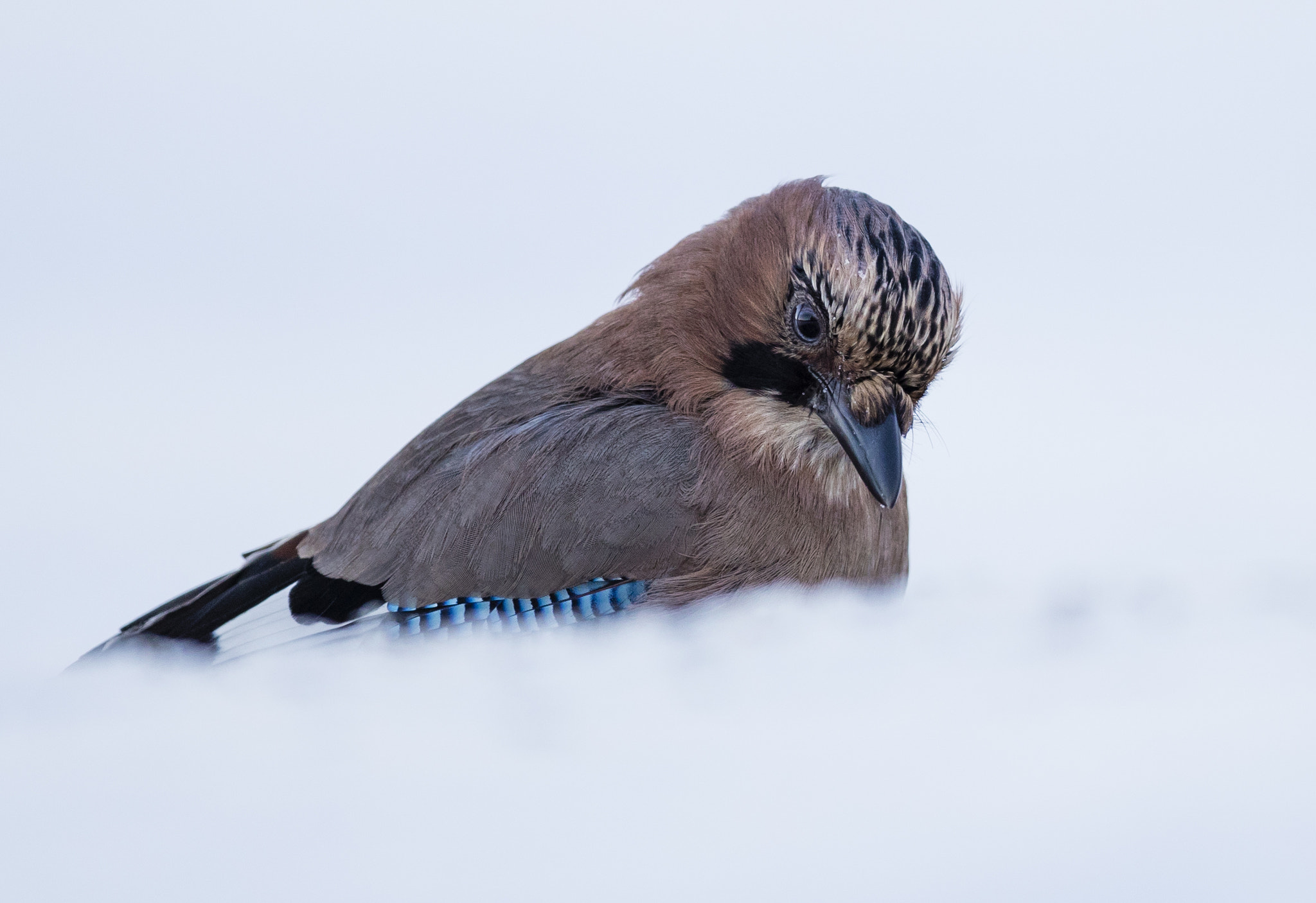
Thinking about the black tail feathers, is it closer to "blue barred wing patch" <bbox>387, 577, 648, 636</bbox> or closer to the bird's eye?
"blue barred wing patch" <bbox>387, 577, 648, 636</bbox>

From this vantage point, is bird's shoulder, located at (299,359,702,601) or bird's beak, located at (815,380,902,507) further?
bird's shoulder, located at (299,359,702,601)

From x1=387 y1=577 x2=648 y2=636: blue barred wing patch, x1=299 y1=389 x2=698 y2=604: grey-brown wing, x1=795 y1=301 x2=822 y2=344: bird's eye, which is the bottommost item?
x1=387 y1=577 x2=648 y2=636: blue barred wing patch

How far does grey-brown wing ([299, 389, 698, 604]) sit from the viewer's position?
2.39 meters

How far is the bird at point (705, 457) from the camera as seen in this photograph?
7.40ft

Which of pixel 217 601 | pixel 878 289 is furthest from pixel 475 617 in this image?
pixel 878 289

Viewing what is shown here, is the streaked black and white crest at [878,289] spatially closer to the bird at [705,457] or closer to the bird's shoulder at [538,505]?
the bird at [705,457]

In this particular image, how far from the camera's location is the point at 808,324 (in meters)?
2.27

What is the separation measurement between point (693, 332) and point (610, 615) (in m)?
0.60

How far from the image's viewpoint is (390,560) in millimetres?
2564

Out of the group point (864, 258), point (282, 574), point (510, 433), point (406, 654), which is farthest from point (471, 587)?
point (864, 258)

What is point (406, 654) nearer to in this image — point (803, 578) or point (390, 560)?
point (390, 560)

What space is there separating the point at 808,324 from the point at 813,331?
2cm

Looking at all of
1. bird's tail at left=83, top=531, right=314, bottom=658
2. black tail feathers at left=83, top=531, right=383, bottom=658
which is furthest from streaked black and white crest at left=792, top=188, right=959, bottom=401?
bird's tail at left=83, top=531, right=314, bottom=658

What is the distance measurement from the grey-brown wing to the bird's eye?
12.7 inches
